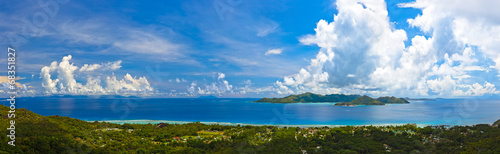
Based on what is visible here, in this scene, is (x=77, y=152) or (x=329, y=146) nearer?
(x=77, y=152)

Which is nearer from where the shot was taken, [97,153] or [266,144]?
[97,153]

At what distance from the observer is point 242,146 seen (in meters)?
34.6

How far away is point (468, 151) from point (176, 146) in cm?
3740

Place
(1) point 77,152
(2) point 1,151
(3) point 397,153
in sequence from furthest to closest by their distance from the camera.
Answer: (3) point 397,153 → (1) point 77,152 → (2) point 1,151

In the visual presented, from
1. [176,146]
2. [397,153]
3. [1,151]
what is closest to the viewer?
[1,151]

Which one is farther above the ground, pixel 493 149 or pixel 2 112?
pixel 2 112

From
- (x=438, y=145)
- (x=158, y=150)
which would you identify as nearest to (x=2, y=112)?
(x=158, y=150)

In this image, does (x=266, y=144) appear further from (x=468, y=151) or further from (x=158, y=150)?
(x=468, y=151)

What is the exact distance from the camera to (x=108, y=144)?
109 ft

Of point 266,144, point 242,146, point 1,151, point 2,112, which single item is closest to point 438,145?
point 266,144

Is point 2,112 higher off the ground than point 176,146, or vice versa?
point 2,112

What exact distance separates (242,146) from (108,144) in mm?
17942

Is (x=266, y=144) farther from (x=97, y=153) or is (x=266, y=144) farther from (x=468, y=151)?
(x=468, y=151)

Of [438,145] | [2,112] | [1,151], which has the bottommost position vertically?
[438,145]
